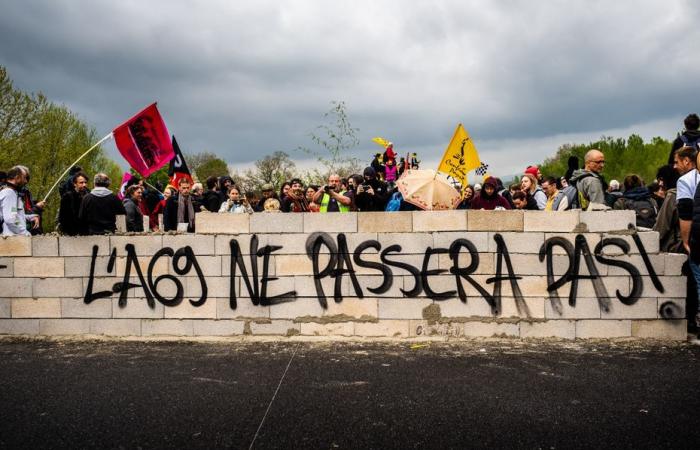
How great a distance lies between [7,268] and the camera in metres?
7.12

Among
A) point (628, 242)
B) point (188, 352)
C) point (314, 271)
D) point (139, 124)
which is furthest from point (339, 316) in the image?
point (139, 124)

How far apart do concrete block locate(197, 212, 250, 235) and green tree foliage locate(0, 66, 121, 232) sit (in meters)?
20.8

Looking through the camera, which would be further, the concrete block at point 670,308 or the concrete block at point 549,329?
the concrete block at point 549,329

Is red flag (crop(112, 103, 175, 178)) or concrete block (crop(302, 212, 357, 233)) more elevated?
red flag (crop(112, 103, 175, 178))

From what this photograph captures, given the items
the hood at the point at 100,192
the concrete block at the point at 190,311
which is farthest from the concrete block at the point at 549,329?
the hood at the point at 100,192

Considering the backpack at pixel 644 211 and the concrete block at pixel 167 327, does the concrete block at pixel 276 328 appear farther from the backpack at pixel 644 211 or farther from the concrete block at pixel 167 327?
the backpack at pixel 644 211

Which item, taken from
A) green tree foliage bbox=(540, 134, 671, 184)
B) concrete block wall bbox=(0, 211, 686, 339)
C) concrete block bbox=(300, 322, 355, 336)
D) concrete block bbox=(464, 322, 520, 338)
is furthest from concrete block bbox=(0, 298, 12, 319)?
green tree foliage bbox=(540, 134, 671, 184)

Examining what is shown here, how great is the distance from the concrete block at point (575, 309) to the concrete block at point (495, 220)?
3.27 ft

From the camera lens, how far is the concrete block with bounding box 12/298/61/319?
709 centimetres

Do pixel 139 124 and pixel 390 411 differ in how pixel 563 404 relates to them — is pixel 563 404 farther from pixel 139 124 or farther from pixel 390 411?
pixel 139 124

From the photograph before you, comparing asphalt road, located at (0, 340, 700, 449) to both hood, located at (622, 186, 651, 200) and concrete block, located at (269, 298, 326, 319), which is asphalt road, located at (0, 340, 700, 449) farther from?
hood, located at (622, 186, 651, 200)

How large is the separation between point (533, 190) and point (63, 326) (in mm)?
6967

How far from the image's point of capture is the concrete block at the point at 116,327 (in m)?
7.01

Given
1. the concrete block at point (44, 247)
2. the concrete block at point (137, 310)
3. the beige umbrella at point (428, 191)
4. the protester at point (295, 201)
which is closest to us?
the concrete block at point (137, 310)
